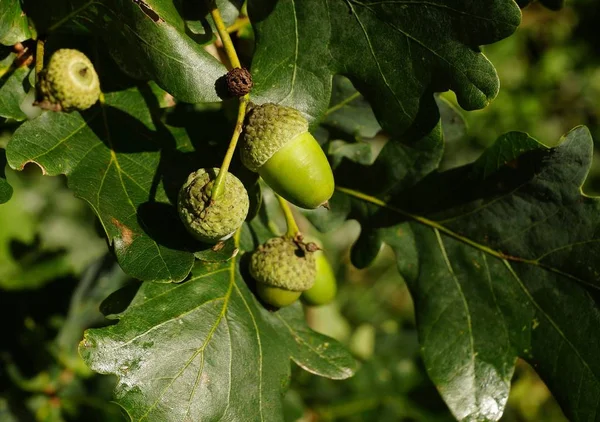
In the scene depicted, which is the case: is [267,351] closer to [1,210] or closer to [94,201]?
[94,201]

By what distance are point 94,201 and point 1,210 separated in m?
1.49

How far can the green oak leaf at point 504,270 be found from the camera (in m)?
1.32

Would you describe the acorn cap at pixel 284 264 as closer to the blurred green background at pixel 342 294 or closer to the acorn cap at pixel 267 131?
the acorn cap at pixel 267 131

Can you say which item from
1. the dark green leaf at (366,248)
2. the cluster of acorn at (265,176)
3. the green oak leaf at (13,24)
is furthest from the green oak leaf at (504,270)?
the green oak leaf at (13,24)

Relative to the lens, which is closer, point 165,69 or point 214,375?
point 165,69

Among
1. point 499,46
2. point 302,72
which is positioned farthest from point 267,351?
point 499,46

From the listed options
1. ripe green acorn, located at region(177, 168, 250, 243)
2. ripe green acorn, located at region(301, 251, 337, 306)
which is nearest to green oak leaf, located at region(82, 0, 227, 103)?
ripe green acorn, located at region(177, 168, 250, 243)

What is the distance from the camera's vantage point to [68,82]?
112cm

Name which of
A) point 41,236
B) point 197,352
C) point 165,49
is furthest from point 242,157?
point 41,236

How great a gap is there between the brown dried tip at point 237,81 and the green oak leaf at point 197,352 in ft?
1.24

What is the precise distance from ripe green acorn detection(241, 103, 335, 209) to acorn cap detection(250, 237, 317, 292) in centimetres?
17

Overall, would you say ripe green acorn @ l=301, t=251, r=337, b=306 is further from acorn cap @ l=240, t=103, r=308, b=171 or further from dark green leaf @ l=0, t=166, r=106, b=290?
dark green leaf @ l=0, t=166, r=106, b=290

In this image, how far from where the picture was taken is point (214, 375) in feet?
3.93

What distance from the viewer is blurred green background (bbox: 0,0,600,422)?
197 centimetres
